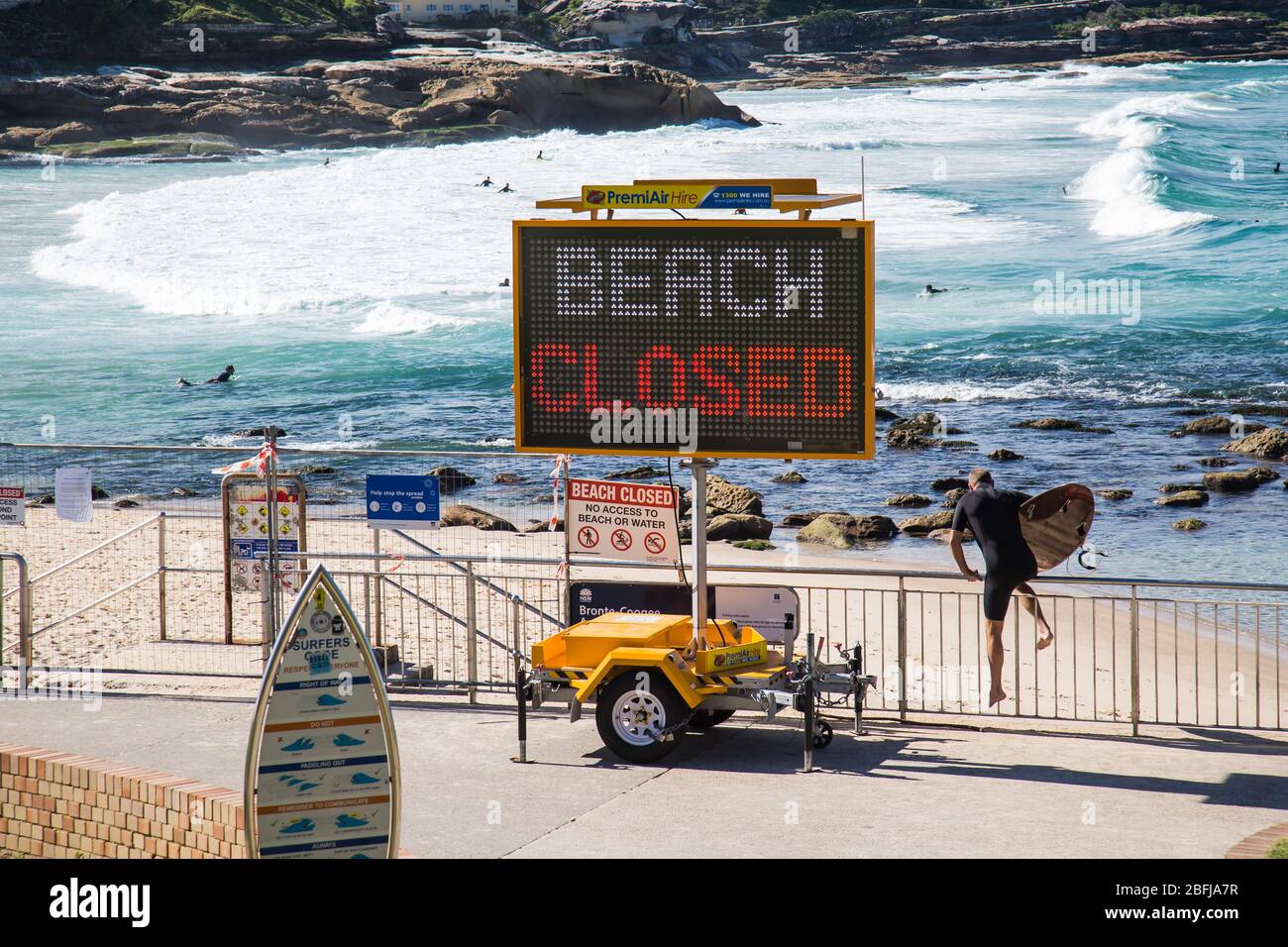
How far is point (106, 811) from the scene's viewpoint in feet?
27.7

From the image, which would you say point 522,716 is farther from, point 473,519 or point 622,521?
point 473,519

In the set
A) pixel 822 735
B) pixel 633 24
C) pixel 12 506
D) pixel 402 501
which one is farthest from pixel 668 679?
pixel 633 24

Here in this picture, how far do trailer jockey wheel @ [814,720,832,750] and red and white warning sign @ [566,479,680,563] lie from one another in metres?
1.93

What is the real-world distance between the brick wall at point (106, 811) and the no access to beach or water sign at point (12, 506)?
596 cm

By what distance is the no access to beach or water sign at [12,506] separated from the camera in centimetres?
1430

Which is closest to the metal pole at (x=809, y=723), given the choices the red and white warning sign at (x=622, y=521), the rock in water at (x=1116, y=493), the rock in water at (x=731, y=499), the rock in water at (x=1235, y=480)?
the red and white warning sign at (x=622, y=521)

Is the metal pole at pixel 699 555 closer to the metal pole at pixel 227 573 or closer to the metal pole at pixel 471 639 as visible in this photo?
the metal pole at pixel 471 639

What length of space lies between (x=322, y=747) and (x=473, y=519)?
1458 cm

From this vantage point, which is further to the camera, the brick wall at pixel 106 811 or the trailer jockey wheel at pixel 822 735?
the trailer jockey wheel at pixel 822 735

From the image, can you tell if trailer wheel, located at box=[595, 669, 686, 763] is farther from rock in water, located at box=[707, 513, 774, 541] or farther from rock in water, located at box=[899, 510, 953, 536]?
rock in water, located at box=[899, 510, 953, 536]

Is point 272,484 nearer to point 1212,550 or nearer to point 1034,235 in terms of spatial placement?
point 1212,550

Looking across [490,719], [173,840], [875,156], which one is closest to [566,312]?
[490,719]

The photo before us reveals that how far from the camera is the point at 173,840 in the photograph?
8.18m

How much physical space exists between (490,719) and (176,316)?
47.3 metres
